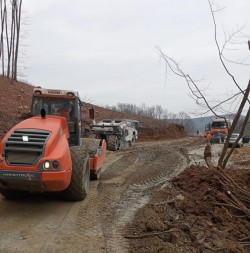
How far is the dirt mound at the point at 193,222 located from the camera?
21.2 ft

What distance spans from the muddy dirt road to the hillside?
36.6 feet

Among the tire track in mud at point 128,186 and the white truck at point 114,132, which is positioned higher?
the white truck at point 114,132

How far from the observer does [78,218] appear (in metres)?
7.84

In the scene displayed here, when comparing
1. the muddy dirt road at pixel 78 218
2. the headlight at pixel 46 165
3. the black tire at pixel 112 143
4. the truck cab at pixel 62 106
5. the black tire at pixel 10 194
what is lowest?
the muddy dirt road at pixel 78 218

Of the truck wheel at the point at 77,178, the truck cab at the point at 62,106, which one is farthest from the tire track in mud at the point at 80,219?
the truck cab at the point at 62,106

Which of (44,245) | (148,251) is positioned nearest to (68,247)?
(44,245)

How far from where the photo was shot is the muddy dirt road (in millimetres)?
6402

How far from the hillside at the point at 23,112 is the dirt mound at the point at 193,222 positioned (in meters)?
12.4

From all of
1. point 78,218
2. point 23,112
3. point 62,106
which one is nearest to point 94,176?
point 62,106

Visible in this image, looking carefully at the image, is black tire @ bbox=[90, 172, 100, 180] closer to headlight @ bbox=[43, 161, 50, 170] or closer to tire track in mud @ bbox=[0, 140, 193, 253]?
tire track in mud @ bbox=[0, 140, 193, 253]

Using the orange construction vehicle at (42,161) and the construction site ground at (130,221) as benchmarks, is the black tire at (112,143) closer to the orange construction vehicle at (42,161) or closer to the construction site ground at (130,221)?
the construction site ground at (130,221)

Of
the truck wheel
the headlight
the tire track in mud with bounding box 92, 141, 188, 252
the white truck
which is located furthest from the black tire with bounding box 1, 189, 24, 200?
the white truck

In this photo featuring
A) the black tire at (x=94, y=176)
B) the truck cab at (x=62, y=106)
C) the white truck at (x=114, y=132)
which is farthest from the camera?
the white truck at (x=114, y=132)

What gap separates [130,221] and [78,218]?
100 cm
